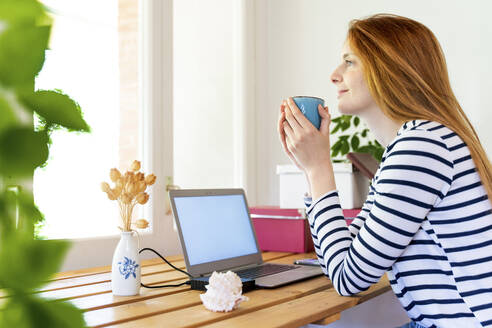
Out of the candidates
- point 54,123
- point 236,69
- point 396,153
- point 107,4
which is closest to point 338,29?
point 236,69

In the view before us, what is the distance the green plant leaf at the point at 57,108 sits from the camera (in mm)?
118

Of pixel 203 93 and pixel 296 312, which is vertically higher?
pixel 203 93

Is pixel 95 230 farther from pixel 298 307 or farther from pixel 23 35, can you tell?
pixel 23 35

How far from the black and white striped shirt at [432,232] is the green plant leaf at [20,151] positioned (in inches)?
38.1

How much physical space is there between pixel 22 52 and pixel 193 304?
1054 millimetres

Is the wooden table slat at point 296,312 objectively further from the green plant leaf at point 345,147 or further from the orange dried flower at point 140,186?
the green plant leaf at point 345,147

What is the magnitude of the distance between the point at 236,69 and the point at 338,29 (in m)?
0.53

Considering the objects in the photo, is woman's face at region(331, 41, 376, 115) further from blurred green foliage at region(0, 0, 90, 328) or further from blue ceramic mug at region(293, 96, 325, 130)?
blurred green foliage at region(0, 0, 90, 328)

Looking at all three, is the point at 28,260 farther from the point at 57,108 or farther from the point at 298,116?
the point at 298,116

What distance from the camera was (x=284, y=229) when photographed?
1.94m

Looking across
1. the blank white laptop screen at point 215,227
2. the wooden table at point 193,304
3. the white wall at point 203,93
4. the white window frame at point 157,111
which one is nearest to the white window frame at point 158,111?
the white window frame at point 157,111

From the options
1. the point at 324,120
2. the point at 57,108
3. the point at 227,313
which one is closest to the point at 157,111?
the point at 324,120

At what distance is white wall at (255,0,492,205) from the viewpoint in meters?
2.21

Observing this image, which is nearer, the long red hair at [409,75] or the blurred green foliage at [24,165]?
the blurred green foliage at [24,165]
